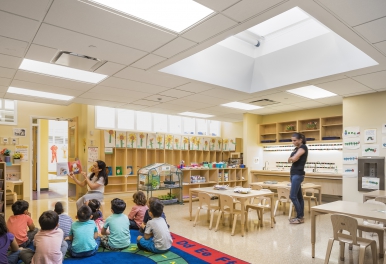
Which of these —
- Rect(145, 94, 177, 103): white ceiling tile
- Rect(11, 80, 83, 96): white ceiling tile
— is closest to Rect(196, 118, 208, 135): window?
Rect(145, 94, 177, 103): white ceiling tile

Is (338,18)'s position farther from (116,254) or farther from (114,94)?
(114,94)

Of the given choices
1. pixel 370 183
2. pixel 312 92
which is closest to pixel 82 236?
pixel 312 92

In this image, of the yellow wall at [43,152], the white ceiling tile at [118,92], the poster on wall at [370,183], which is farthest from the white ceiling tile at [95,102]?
the poster on wall at [370,183]

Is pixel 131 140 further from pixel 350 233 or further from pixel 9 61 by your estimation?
pixel 350 233

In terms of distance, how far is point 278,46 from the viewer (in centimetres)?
591

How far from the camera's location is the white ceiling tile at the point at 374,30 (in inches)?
132

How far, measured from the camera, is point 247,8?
299 cm

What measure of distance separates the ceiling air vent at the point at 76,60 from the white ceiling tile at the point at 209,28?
1.79 meters

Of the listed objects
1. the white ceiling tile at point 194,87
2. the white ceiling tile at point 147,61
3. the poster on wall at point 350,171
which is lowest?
the poster on wall at point 350,171

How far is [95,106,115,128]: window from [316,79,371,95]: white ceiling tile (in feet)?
22.6

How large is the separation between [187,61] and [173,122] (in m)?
6.24

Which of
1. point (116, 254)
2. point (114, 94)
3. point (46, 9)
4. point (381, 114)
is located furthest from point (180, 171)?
point (46, 9)

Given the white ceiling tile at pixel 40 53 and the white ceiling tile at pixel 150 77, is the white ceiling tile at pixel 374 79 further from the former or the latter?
the white ceiling tile at pixel 40 53

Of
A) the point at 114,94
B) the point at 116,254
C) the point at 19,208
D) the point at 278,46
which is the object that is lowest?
the point at 116,254
